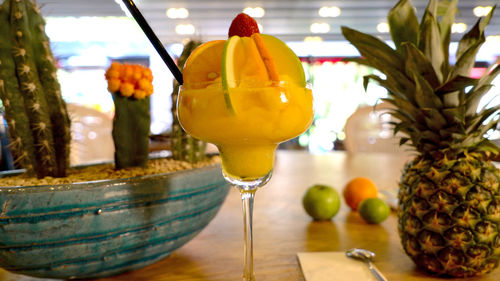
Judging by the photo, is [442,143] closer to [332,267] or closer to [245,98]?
[332,267]

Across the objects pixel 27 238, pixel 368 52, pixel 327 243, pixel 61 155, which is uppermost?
pixel 368 52

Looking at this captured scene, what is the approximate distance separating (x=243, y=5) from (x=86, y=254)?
336 inches

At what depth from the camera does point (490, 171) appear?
0.71 meters

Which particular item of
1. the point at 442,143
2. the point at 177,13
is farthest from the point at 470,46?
the point at 177,13

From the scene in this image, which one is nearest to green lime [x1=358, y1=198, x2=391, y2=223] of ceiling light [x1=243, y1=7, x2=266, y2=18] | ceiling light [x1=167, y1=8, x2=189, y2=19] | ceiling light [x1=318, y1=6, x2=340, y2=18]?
ceiling light [x1=243, y1=7, x2=266, y2=18]

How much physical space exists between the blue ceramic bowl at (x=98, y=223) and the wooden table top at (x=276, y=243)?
0.22 feet

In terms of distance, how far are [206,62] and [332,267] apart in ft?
1.47

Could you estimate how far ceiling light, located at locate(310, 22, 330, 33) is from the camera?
388 inches

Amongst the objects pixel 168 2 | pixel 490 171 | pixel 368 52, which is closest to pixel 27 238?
pixel 368 52

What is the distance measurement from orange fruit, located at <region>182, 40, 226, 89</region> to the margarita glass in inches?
1.1

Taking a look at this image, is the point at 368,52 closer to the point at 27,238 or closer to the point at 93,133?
the point at 27,238

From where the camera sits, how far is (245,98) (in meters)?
0.56

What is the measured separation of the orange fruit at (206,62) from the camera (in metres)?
0.59

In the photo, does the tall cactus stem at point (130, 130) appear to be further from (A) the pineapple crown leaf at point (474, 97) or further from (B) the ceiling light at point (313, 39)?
(B) the ceiling light at point (313, 39)
